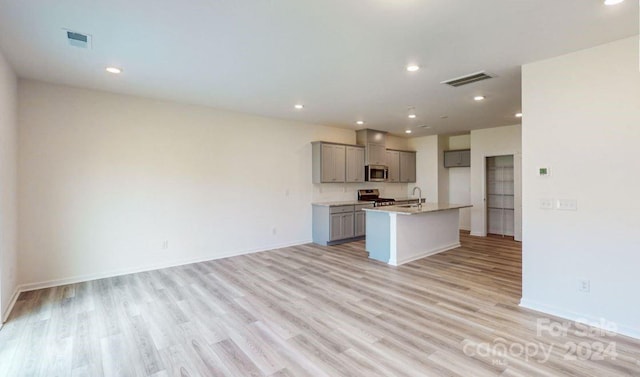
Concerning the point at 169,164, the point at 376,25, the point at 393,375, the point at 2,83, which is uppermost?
the point at 376,25

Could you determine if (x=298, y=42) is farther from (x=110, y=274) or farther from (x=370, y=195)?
(x=370, y=195)

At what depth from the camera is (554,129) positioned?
308cm

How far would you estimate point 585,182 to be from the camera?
9.52 ft

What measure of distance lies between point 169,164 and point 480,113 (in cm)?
570

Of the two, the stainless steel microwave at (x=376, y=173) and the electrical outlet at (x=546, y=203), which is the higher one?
the stainless steel microwave at (x=376, y=173)

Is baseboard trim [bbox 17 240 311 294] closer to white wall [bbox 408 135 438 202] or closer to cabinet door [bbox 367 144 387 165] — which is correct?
cabinet door [bbox 367 144 387 165]

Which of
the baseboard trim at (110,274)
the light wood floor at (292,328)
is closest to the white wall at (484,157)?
the light wood floor at (292,328)

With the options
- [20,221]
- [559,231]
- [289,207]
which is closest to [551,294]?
[559,231]

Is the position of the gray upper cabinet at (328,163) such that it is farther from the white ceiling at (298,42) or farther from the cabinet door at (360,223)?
the white ceiling at (298,42)

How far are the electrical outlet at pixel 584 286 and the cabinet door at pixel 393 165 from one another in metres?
5.33

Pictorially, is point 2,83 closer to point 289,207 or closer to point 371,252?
point 289,207

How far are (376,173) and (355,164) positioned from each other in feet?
2.50

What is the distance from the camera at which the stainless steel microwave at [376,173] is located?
7.49m

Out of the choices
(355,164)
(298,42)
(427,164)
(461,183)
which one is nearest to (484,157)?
(461,183)
